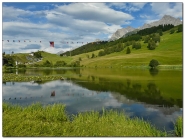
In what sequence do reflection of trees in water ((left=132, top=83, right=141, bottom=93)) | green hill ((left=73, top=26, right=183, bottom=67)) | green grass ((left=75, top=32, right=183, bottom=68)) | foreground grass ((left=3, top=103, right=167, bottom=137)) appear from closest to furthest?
1. foreground grass ((left=3, top=103, right=167, bottom=137))
2. reflection of trees in water ((left=132, top=83, right=141, bottom=93))
3. green grass ((left=75, top=32, right=183, bottom=68))
4. green hill ((left=73, top=26, right=183, bottom=67))

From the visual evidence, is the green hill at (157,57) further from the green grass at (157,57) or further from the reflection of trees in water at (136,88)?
the reflection of trees in water at (136,88)

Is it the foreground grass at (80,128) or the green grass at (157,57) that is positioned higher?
the green grass at (157,57)

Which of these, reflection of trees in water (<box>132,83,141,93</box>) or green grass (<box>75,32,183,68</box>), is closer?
reflection of trees in water (<box>132,83,141,93</box>)

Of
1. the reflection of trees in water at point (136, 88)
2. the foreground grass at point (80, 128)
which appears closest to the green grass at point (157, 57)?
the reflection of trees in water at point (136, 88)

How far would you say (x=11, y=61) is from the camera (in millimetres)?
181250

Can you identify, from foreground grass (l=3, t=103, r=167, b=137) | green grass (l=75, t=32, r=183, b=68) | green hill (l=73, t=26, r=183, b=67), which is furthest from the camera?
green hill (l=73, t=26, r=183, b=67)

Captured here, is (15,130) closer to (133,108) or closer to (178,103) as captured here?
(133,108)

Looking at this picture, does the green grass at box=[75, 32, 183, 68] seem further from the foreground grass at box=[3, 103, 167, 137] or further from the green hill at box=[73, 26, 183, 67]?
the foreground grass at box=[3, 103, 167, 137]

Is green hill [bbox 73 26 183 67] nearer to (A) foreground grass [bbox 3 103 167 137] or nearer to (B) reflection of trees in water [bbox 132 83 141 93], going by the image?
(B) reflection of trees in water [bbox 132 83 141 93]

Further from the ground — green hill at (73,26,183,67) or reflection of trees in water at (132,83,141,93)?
green hill at (73,26,183,67)

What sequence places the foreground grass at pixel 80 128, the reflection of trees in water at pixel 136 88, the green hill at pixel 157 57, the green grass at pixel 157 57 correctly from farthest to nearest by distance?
the green hill at pixel 157 57, the green grass at pixel 157 57, the reflection of trees in water at pixel 136 88, the foreground grass at pixel 80 128

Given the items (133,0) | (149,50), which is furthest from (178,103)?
(149,50)

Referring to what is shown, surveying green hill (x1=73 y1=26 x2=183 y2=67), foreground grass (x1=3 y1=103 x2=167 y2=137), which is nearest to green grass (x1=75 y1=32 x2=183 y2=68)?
green hill (x1=73 y1=26 x2=183 y2=67)

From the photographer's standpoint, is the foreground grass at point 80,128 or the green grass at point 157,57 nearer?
the foreground grass at point 80,128
